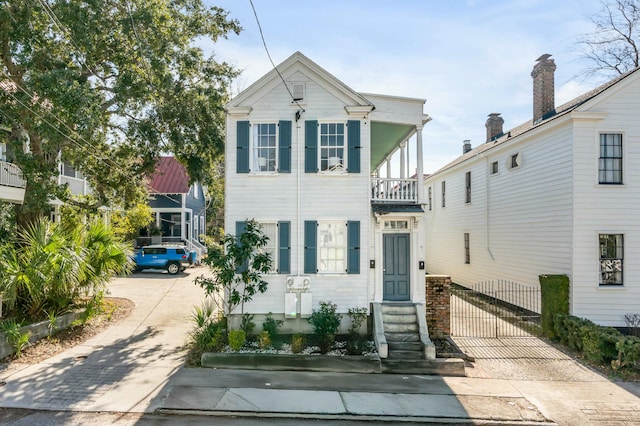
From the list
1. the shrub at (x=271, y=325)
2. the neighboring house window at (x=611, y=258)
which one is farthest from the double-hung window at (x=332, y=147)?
the neighboring house window at (x=611, y=258)

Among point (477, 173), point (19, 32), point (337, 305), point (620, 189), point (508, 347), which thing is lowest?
point (508, 347)

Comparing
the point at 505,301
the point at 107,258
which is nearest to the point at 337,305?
the point at 107,258

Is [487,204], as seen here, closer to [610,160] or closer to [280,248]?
[610,160]

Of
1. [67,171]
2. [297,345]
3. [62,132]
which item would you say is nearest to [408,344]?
[297,345]

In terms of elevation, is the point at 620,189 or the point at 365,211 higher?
the point at 620,189

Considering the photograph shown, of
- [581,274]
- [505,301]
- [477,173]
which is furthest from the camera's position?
[477,173]

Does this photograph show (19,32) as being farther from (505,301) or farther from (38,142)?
(505,301)

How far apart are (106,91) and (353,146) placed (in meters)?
9.73

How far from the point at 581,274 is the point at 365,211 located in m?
7.12

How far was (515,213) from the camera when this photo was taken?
1612 cm

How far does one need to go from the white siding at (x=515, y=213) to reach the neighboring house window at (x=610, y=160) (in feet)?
3.46

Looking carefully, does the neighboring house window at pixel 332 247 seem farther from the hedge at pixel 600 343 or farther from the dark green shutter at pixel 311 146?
the hedge at pixel 600 343

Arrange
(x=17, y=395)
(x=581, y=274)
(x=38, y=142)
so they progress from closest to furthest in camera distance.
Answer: (x=17, y=395), (x=581, y=274), (x=38, y=142)

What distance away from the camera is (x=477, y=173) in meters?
19.6
